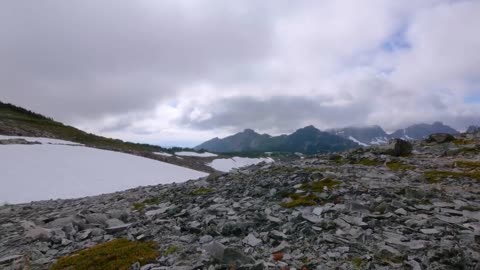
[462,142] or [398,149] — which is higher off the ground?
[462,142]

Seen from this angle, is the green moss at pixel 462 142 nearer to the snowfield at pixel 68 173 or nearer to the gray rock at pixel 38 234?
the snowfield at pixel 68 173

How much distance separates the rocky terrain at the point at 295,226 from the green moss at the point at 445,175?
0.16 feet

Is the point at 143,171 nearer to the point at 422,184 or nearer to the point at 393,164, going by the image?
the point at 393,164

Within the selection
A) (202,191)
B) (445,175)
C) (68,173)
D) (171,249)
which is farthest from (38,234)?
(68,173)

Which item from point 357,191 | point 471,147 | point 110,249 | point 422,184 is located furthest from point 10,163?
point 471,147

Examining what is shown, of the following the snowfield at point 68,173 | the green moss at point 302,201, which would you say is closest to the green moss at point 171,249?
the green moss at point 302,201

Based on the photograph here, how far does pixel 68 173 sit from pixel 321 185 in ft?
102

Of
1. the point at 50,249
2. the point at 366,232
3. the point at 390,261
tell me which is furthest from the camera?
the point at 50,249

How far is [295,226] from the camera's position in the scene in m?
11.9

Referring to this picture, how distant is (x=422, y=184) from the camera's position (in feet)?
58.0

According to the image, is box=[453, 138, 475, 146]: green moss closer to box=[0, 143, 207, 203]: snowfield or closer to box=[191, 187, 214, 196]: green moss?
box=[191, 187, 214, 196]: green moss

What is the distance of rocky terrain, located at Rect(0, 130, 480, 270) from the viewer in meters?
9.52

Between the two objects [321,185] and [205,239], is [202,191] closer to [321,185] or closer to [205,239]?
[321,185]

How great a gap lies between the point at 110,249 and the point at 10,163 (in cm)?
3328
